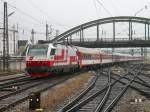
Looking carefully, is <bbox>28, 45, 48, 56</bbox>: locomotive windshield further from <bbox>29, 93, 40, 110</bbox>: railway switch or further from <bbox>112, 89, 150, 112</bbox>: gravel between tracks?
<bbox>29, 93, 40, 110</bbox>: railway switch

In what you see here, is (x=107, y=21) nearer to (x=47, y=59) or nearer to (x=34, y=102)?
(x=47, y=59)

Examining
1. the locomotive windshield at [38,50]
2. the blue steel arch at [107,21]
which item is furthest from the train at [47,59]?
the blue steel arch at [107,21]

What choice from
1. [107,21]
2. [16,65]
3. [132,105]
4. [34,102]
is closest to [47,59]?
[132,105]

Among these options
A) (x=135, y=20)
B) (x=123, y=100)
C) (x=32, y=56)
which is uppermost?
(x=135, y=20)

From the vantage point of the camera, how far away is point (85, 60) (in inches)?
1967

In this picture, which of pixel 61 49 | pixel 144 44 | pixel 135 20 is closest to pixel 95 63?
pixel 61 49

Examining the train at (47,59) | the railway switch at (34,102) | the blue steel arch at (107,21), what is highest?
the blue steel arch at (107,21)

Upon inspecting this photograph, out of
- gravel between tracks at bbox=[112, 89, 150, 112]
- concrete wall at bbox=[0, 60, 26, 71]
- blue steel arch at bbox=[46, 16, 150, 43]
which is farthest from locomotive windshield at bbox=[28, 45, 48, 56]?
blue steel arch at bbox=[46, 16, 150, 43]

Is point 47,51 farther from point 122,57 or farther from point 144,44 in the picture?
point 122,57

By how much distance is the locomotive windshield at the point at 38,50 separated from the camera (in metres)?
31.6

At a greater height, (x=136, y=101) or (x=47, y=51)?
(x=47, y=51)

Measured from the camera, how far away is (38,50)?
31891mm

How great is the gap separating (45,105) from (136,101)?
13.6 feet

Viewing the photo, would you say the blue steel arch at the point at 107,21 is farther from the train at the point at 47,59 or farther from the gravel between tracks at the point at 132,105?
the gravel between tracks at the point at 132,105
